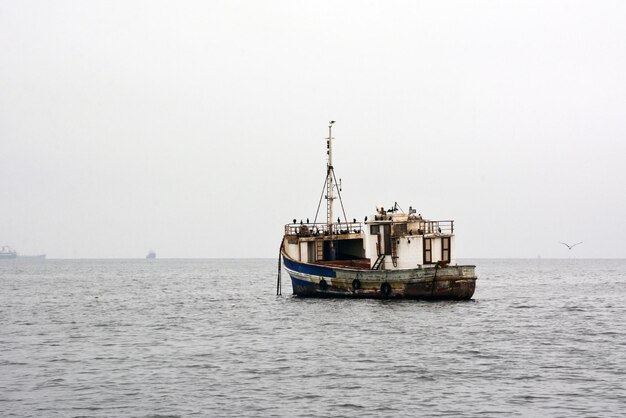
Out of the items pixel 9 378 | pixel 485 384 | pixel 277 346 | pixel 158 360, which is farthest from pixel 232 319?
pixel 485 384

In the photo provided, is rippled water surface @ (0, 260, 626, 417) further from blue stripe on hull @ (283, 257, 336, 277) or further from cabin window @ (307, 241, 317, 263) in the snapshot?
cabin window @ (307, 241, 317, 263)

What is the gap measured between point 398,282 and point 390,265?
212cm

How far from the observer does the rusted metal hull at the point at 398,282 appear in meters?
47.9

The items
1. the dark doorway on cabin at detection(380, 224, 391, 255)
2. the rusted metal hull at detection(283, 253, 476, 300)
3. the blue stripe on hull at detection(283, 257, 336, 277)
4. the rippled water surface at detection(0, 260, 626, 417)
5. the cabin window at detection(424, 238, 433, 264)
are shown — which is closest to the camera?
the rippled water surface at detection(0, 260, 626, 417)

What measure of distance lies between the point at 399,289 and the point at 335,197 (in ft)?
39.6

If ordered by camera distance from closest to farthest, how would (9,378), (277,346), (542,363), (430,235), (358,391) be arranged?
(358,391) < (9,378) < (542,363) < (277,346) < (430,235)

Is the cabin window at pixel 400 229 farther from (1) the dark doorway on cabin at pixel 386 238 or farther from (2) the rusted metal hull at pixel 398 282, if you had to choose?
(2) the rusted metal hull at pixel 398 282

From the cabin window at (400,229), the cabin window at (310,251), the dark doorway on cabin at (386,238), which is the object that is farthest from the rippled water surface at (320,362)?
the cabin window at (310,251)

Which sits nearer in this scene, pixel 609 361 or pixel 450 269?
pixel 609 361

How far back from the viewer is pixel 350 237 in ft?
185

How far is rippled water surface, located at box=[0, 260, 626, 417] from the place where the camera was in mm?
22391

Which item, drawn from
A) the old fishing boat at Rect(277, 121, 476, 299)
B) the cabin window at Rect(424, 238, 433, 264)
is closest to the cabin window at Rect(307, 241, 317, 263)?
the old fishing boat at Rect(277, 121, 476, 299)

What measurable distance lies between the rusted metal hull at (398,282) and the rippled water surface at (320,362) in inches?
32.6

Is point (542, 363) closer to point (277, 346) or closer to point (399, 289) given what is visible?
point (277, 346)
